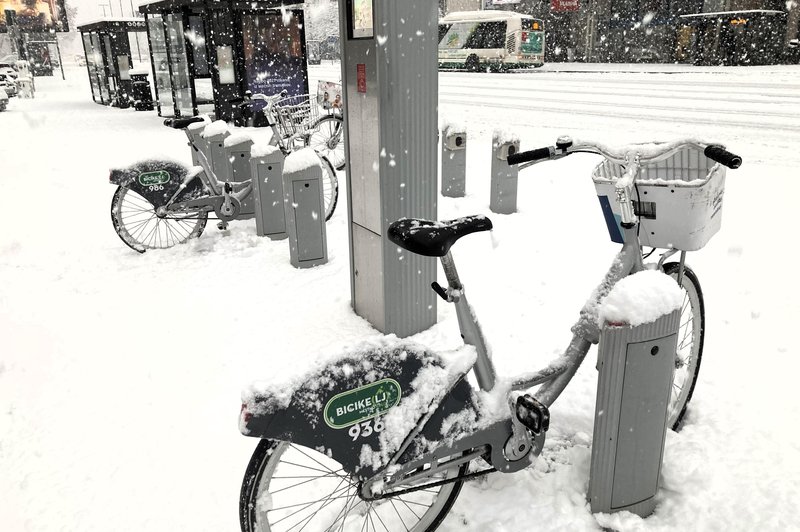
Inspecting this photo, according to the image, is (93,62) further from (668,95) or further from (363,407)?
(363,407)

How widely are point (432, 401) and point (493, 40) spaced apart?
1045 inches

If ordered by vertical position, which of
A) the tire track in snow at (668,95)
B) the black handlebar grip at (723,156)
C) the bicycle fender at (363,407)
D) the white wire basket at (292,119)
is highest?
the black handlebar grip at (723,156)

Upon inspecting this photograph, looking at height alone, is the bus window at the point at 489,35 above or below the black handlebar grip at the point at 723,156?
above

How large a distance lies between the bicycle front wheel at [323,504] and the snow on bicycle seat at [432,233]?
808 mm

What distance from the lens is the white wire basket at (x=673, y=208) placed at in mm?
2229

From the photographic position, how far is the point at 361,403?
6.22 feet

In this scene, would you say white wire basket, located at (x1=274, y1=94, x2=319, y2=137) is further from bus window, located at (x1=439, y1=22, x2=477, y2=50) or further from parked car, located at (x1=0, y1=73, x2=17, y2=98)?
parked car, located at (x1=0, y1=73, x2=17, y2=98)

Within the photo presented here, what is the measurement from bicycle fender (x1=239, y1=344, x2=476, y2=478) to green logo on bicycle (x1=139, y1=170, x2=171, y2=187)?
14.4 ft

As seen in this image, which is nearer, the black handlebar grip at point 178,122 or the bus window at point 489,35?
the black handlebar grip at point 178,122

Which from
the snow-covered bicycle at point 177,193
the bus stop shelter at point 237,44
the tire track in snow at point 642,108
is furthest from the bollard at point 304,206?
the tire track in snow at point 642,108

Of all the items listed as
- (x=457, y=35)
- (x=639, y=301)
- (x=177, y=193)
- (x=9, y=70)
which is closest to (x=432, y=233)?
(x=639, y=301)

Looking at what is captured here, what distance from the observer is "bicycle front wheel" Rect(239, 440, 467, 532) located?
2012mm

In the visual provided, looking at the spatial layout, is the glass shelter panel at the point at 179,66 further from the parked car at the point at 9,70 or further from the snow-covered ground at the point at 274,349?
the parked car at the point at 9,70

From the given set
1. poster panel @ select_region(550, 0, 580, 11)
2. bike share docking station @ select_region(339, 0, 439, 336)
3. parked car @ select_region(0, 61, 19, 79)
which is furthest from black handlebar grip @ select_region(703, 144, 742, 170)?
poster panel @ select_region(550, 0, 580, 11)
